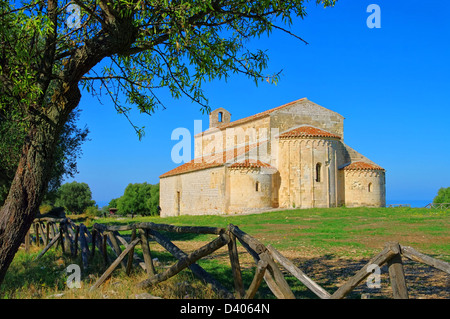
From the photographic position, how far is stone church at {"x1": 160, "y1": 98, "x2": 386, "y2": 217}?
1152 inches

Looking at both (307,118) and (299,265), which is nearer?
(299,265)

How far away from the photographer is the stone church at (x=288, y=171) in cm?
2927

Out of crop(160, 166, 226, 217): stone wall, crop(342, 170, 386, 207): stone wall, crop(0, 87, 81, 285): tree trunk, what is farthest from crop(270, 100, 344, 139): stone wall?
crop(0, 87, 81, 285): tree trunk

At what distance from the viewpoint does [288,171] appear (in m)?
30.0

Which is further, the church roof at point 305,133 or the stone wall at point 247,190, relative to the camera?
the church roof at point 305,133

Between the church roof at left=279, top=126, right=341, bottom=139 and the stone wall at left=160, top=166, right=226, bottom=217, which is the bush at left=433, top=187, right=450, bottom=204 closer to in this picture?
the church roof at left=279, top=126, right=341, bottom=139

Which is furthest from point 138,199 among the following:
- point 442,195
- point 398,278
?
point 398,278

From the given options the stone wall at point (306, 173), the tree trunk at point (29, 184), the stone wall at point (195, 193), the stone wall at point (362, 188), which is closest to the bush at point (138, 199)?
the stone wall at point (195, 193)

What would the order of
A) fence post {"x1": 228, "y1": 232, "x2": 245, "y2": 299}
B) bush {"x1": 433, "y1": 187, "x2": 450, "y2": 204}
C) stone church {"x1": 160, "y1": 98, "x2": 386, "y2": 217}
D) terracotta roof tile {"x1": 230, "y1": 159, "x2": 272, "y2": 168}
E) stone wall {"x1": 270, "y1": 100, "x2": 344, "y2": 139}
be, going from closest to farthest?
fence post {"x1": 228, "y1": 232, "x2": 245, "y2": 299}, terracotta roof tile {"x1": 230, "y1": 159, "x2": 272, "y2": 168}, stone church {"x1": 160, "y1": 98, "x2": 386, "y2": 217}, stone wall {"x1": 270, "y1": 100, "x2": 344, "y2": 139}, bush {"x1": 433, "y1": 187, "x2": 450, "y2": 204}

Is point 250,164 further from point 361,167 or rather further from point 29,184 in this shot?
point 29,184

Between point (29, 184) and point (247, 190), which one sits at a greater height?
point (247, 190)

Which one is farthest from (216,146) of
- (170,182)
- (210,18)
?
Result: (210,18)

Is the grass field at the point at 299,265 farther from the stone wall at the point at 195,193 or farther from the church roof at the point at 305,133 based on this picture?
the church roof at the point at 305,133
